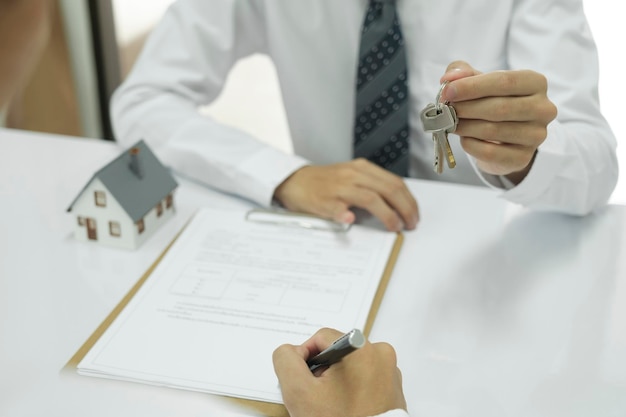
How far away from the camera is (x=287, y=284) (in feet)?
2.81

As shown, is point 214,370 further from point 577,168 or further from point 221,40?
point 221,40

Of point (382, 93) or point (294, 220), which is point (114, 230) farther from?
point (382, 93)

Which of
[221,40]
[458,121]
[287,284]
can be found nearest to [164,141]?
[221,40]

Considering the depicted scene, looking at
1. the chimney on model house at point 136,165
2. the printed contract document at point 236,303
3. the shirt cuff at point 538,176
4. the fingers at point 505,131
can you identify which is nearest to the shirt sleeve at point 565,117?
the shirt cuff at point 538,176

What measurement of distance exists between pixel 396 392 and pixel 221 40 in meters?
0.82

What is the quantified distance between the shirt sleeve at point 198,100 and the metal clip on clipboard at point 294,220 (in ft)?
0.12

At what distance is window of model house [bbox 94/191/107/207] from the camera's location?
92 cm

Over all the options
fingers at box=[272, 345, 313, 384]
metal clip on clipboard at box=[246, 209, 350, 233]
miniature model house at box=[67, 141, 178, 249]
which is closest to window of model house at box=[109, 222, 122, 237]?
miniature model house at box=[67, 141, 178, 249]

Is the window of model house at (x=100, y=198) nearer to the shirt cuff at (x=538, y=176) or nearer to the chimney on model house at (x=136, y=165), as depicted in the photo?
the chimney on model house at (x=136, y=165)

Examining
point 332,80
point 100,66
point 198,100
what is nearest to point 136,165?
point 198,100

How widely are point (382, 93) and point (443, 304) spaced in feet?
1.50

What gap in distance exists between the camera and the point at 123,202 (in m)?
0.92

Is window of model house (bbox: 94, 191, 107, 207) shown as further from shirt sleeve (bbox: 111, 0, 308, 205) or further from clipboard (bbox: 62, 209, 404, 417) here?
shirt sleeve (bbox: 111, 0, 308, 205)

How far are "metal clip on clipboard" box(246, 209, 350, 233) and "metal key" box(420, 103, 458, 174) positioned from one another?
23cm
